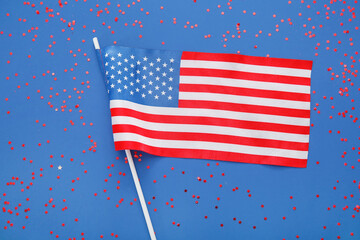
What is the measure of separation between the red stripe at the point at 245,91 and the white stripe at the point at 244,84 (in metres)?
0.02

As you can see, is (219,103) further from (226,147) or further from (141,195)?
(141,195)

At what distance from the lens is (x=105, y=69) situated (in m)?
1.73

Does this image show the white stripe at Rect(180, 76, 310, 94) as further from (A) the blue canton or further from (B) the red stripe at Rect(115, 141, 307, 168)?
(B) the red stripe at Rect(115, 141, 307, 168)

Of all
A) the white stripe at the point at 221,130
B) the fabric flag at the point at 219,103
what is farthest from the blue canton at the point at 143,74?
the white stripe at the point at 221,130

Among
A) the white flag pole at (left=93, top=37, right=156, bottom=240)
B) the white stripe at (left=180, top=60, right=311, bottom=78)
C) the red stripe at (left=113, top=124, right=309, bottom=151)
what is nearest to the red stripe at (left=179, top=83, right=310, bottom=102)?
the white stripe at (left=180, top=60, right=311, bottom=78)

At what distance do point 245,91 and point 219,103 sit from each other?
16 centimetres

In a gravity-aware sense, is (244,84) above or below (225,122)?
above

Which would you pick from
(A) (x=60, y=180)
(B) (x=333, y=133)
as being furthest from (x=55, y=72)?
(B) (x=333, y=133)

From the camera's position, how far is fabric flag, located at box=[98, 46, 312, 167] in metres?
1.72

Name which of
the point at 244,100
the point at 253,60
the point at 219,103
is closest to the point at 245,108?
the point at 244,100

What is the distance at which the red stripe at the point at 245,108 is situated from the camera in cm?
171

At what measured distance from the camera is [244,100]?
1.72 metres

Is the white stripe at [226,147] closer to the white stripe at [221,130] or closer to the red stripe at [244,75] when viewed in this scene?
the white stripe at [221,130]

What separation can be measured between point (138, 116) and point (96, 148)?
1.05 feet
